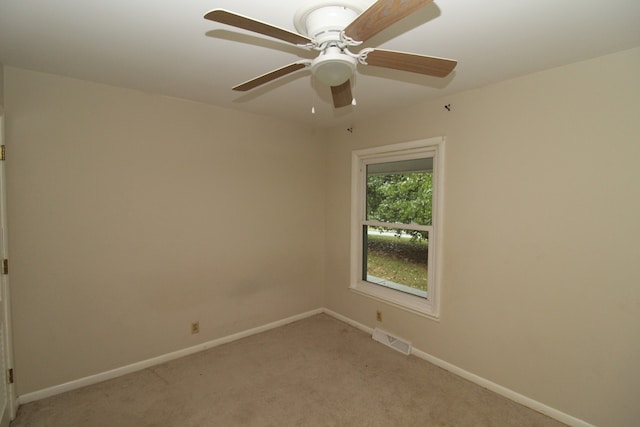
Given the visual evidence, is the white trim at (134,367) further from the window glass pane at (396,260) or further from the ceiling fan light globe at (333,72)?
the ceiling fan light globe at (333,72)

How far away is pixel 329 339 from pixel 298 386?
854mm

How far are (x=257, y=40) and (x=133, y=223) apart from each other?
188 centimetres

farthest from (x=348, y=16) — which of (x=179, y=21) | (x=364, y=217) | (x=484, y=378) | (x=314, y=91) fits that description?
(x=484, y=378)

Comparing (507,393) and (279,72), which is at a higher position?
(279,72)

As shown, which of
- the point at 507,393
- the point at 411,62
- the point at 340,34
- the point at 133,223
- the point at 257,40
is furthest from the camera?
the point at 133,223

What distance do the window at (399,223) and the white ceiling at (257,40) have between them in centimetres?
79

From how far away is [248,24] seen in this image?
1.06 meters

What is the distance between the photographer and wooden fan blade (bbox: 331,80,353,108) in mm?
1658

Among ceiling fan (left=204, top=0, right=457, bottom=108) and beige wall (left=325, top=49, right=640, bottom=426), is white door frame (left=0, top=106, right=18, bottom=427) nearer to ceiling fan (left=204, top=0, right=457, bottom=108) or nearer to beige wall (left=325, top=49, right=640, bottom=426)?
ceiling fan (left=204, top=0, right=457, bottom=108)

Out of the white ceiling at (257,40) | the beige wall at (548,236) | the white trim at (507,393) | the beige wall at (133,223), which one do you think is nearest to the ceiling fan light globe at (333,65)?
the white ceiling at (257,40)

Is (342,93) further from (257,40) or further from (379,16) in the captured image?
(379,16)

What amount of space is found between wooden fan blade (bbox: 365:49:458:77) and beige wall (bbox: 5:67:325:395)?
2.08 m

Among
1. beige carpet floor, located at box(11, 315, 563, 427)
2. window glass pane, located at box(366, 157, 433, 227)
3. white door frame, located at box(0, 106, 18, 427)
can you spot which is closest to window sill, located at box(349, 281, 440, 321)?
beige carpet floor, located at box(11, 315, 563, 427)

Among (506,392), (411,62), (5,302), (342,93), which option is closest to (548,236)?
(506,392)
